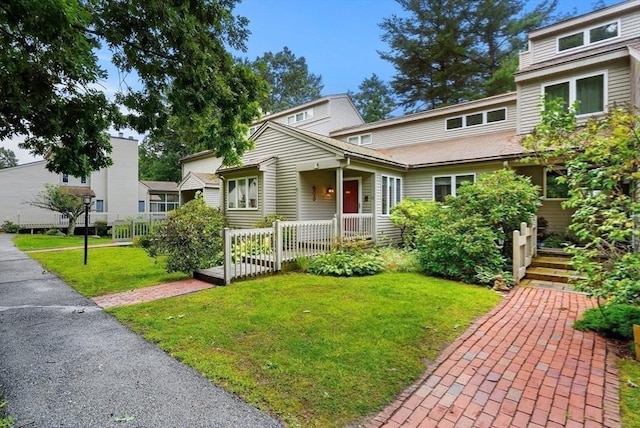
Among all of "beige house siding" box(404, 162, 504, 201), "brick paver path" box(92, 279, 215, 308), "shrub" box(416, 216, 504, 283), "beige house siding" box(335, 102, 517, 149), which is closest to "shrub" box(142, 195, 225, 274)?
"brick paver path" box(92, 279, 215, 308)

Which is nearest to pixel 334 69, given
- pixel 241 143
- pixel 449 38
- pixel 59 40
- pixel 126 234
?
pixel 449 38

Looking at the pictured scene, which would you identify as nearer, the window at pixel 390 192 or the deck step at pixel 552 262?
the deck step at pixel 552 262

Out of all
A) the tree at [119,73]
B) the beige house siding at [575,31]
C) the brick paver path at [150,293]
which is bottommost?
the brick paver path at [150,293]

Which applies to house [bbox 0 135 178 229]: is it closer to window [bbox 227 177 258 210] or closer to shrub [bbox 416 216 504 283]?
window [bbox 227 177 258 210]

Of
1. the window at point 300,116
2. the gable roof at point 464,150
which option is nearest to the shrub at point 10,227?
the window at point 300,116

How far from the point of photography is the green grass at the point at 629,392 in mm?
2701

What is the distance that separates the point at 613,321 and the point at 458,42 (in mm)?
24937

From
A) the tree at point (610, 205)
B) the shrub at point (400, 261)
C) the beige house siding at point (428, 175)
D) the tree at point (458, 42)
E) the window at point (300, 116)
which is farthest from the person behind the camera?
the tree at point (458, 42)

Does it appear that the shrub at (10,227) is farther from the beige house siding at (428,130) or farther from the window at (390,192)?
the window at (390,192)

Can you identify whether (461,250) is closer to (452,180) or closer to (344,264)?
(344,264)

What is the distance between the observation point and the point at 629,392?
122 inches

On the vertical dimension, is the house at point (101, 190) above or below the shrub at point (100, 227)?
above

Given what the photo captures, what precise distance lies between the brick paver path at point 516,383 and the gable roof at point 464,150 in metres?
7.88

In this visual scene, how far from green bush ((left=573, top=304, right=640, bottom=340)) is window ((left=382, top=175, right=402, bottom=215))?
7799 mm
